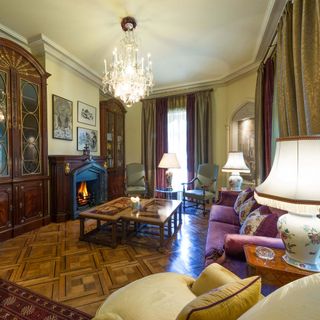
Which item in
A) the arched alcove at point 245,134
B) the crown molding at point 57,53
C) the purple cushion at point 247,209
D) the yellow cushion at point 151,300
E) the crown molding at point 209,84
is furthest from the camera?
the arched alcove at point 245,134

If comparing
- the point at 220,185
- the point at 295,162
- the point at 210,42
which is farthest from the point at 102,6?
the point at 220,185

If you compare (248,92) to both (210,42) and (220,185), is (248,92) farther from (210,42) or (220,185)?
(220,185)

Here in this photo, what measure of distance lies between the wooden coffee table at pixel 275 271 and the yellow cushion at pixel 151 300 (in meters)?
0.41

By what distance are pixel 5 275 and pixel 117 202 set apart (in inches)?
63.7

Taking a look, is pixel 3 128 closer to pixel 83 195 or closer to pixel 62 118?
pixel 62 118

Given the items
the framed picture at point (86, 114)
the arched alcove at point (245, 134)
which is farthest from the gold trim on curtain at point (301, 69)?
the framed picture at point (86, 114)

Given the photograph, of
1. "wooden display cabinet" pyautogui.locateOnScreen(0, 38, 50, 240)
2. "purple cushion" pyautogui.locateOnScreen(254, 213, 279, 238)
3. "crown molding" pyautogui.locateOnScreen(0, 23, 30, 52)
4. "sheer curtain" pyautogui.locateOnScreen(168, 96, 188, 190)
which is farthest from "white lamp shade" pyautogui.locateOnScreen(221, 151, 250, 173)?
"crown molding" pyautogui.locateOnScreen(0, 23, 30, 52)

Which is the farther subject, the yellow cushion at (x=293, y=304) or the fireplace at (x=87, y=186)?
the fireplace at (x=87, y=186)

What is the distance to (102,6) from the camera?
101 inches

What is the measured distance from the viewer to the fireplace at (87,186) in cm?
384

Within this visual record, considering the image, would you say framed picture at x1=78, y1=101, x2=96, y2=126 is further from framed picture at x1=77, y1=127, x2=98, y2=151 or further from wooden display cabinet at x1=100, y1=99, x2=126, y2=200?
wooden display cabinet at x1=100, y1=99, x2=126, y2=200

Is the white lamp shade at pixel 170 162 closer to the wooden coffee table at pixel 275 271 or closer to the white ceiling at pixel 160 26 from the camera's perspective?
the white ceiling at pixel 160 26

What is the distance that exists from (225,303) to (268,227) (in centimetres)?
117

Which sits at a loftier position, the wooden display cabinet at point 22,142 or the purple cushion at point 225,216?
the wooden display cabinet at point 22,142
